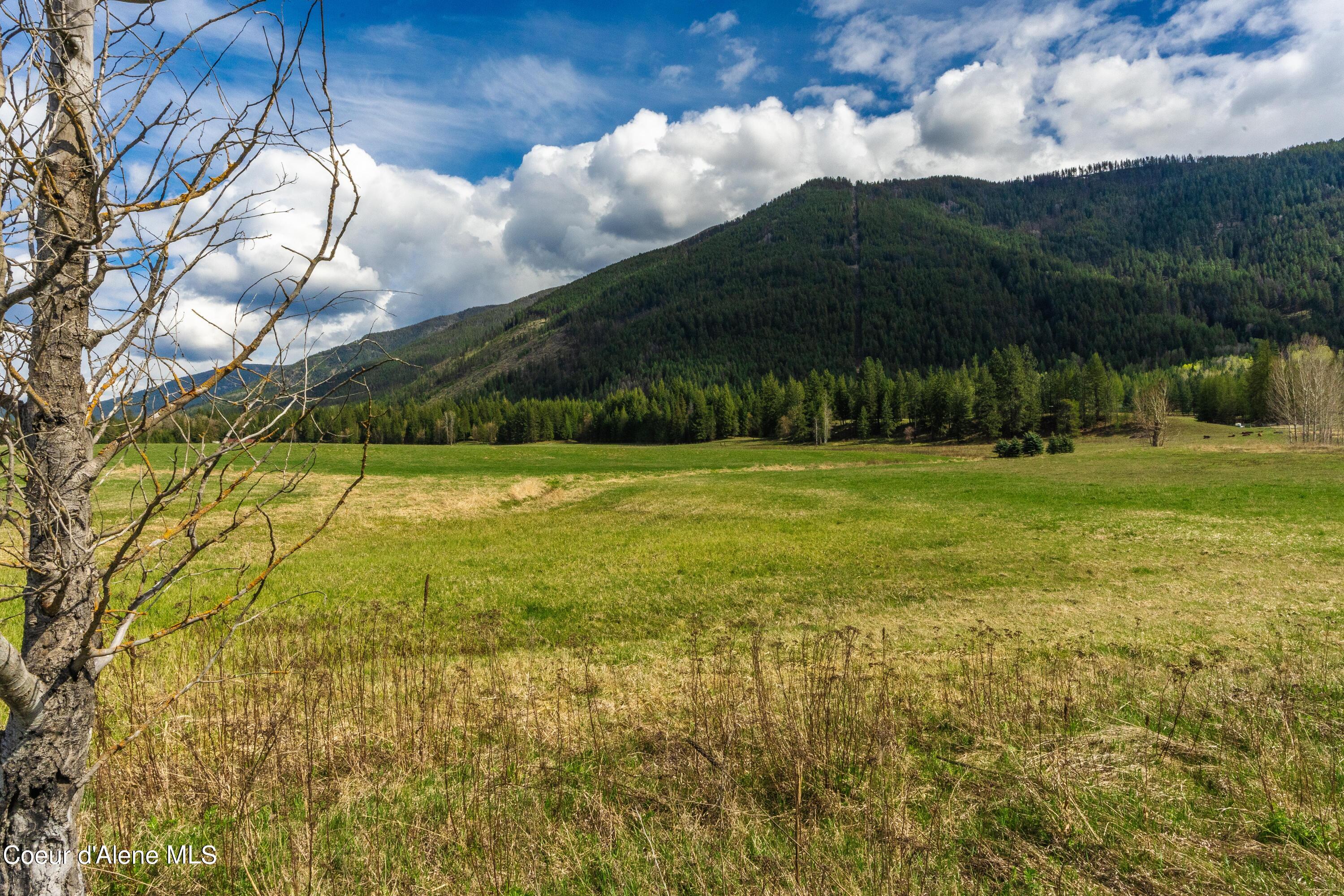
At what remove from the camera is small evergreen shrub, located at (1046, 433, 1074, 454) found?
73.9 metres

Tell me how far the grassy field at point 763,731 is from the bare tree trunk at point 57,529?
0.35m

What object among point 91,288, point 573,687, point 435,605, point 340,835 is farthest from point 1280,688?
point 435,605

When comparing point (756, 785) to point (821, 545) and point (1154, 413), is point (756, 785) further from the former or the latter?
point (1154, 413)

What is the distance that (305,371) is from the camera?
256cm

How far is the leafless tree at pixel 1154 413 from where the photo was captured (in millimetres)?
75625

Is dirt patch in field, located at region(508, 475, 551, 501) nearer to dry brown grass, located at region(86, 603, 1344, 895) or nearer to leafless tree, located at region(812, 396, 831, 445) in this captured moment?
dry brown grass, located at region(86, 603, 1344, 895)

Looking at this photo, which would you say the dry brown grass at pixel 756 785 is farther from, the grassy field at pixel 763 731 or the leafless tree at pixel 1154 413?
the leafless tree at pixel 1154 413

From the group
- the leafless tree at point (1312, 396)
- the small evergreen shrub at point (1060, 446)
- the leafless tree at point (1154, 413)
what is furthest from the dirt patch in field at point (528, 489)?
the leafless tree at point (1312, 396)

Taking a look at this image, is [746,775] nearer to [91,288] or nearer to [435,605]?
[91,288]

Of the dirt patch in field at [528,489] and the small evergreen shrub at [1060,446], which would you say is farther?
the small evergreen shrub at [1060,446]

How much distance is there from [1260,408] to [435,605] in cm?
12934

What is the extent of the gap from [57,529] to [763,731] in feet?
18.6

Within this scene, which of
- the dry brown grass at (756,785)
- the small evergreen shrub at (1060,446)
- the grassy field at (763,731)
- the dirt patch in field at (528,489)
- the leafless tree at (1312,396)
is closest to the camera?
the dry brown grass at (756,785)

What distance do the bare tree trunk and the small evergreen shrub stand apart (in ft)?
285
